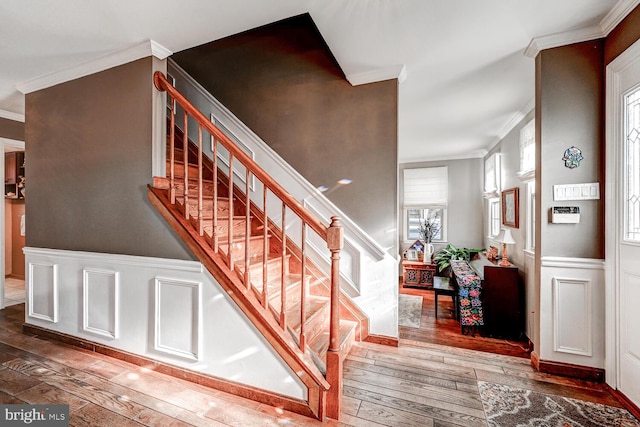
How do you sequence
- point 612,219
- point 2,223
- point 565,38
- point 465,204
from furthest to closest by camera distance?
point 465,204, point 2,223, point 565,38, point 612,219

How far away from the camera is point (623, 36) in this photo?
1.87m

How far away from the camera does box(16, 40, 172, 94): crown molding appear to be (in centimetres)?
219

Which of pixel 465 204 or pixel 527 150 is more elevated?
pixel 527 150

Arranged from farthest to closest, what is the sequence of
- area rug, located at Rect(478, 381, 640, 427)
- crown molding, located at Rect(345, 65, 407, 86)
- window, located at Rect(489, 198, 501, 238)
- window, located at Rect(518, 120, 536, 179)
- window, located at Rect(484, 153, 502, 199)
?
window, located at Rect(489, 198, 501, 238)
window, located at Rect(484, 153, 502, 199)
window, located at Rect(518, 120, 536, 179)
crown molding, located at Rect(345, 65, 407, 86)
area rug, located at Rect(478, 381, 640, 427)

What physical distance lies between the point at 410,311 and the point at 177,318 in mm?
3062

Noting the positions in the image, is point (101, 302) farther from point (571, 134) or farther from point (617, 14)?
point (617, 14)

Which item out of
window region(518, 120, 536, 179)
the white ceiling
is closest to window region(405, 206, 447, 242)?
window region(518, 120, 536, 179)

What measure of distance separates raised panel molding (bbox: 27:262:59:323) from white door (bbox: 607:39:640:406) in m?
4.53

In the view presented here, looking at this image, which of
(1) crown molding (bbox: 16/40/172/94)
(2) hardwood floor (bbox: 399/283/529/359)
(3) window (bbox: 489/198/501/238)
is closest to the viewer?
(1) crown molding (bbox: 16/40/172/94)

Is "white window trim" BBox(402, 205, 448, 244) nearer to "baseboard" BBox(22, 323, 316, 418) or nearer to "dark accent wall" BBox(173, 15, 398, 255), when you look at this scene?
"dark accent wall" BBox(173, 15, 398, 255)

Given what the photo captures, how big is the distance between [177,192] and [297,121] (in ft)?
4.55

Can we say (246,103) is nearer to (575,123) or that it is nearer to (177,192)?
(177,192)

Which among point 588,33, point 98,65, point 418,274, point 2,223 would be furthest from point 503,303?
point 2,223

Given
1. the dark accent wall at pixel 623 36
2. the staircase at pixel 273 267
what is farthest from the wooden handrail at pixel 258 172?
the dark accent wall at pixel 623 36
